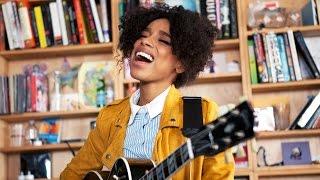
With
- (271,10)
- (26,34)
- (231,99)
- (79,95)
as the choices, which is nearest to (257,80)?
(231,99)

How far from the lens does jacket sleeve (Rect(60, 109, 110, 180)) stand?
56.6 inches

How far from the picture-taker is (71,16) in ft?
8.78

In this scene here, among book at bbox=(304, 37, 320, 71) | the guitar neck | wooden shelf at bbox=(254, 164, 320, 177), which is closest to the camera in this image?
the guitar neck

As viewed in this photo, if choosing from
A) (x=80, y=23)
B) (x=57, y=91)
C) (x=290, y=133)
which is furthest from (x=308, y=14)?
(x=57, y=91)

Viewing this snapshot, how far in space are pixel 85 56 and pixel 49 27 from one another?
0.28m

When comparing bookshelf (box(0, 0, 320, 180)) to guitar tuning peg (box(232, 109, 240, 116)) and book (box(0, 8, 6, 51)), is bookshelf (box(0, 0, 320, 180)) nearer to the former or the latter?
book (box(0, 8, 6, 51))

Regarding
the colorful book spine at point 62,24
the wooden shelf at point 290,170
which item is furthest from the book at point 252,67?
the colorful book spine at point 62,24

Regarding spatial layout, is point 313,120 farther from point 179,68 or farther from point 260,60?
point 179,68

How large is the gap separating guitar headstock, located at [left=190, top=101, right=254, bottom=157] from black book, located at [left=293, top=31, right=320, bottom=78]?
1.73 meters

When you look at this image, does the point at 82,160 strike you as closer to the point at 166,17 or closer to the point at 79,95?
the point at 166,17

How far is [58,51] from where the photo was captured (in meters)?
2.71

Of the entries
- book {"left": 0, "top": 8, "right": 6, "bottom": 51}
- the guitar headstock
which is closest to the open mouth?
the guitar headstock

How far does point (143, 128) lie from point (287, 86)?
1.42 metres

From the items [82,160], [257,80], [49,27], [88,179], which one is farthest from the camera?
[49,27]
